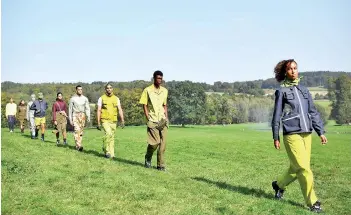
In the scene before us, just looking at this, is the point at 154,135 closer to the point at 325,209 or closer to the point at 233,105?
the point at 325,209

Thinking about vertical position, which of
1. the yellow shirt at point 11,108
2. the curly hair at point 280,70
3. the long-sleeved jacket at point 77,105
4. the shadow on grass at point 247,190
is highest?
the curly hair at point 280,70

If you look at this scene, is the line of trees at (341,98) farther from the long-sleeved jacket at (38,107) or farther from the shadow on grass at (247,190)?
the shadow on grass at (247,190)

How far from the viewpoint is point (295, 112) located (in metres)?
8.98

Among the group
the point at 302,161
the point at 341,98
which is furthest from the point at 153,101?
the point at 341,98

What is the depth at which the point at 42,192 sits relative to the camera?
28.9 ft

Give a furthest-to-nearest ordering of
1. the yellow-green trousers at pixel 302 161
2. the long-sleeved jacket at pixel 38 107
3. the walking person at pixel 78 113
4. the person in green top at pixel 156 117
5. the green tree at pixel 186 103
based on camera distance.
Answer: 1. the green tree at pixel 186 103
2. the long-sleeved jacket at pixel 38 107
3. the walking person at pixel 78 113
4. the person in green top at pixel 156 117
5. the yellow-green trousers at pixel 302 161

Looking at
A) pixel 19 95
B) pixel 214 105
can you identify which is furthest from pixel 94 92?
pixel 214 105

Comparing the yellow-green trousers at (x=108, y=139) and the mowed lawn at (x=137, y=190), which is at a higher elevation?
the yellow-green trousers at (x=108, y=139)

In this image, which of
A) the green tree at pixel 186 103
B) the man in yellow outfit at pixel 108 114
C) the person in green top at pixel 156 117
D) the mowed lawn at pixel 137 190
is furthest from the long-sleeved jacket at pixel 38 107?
the green tree at pixel 186 103

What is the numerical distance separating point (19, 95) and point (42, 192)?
110 m

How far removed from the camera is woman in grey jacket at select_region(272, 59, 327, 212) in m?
8.74

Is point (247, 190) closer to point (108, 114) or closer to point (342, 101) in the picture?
point (108, 114)

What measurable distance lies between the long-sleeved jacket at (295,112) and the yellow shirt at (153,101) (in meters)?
4.99

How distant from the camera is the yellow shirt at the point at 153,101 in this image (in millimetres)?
13250
